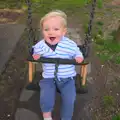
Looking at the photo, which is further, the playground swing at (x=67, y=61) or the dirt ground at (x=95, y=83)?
the dirt ground at (x=95, y=83)

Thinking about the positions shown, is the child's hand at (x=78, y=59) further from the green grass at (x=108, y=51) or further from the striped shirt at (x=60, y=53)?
the green grass at (x=108, y=51)

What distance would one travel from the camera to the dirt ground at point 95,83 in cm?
326

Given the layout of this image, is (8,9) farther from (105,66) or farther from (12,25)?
(105,66)

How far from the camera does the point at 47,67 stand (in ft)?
9.23

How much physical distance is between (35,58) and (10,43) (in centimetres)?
223

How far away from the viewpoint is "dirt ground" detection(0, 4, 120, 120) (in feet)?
10.7

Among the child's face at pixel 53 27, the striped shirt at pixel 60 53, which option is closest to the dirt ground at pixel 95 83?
the striped shirt at pixel 60 53

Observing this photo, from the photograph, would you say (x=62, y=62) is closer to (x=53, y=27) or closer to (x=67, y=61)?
(x=67, y=61)

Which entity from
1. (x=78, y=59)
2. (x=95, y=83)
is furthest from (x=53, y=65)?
(x=95, y=83)

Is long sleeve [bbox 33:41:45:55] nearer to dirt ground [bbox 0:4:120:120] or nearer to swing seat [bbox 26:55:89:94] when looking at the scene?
swing seat [bbox 26:55:89:94]

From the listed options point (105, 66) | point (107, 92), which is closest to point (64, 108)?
point (107, 92)

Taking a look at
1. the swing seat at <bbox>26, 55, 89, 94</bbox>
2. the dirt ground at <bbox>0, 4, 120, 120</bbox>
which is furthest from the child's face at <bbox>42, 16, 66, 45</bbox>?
the dirt ground at <bbox>0, 4, 120, 120</bbox>

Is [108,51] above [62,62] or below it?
below

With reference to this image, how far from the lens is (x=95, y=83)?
3.75m
